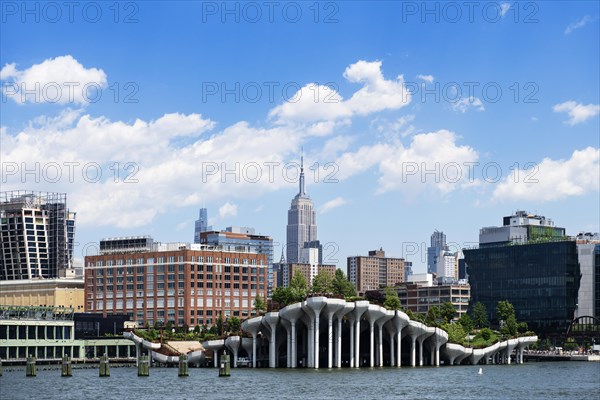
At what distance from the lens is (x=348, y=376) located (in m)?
147

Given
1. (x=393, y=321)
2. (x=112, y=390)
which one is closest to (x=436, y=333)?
(x=393, y=321)

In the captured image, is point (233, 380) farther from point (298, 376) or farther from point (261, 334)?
point (261, 334)

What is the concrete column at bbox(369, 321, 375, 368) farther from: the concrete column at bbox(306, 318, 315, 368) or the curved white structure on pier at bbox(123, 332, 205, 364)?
the curved white structure on pier at bbox(123, 332, 205, 364)

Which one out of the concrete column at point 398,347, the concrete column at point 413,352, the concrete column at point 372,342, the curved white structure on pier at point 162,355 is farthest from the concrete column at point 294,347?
the curved white structure on pier at point 162,355

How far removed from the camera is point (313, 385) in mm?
128875

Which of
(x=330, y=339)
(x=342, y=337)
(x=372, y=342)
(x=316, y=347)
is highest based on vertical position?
(x=330, y=339)

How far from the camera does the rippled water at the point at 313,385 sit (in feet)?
385

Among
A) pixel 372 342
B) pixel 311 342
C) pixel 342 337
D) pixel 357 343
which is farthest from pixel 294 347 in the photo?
pixel 342 337

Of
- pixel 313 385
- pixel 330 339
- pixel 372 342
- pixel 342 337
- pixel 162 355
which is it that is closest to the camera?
pixel 313 385

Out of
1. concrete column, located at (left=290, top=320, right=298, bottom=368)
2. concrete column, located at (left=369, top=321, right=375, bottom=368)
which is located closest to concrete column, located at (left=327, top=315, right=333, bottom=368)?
concrete column, located at (left=290, top=320, right=298, bottom=368)

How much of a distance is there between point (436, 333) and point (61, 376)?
66044 mm

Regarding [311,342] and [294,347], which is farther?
[294,347]

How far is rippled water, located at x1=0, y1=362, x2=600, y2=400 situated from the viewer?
117375mm

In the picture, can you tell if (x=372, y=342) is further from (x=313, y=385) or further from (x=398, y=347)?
(x=313, y=385)
